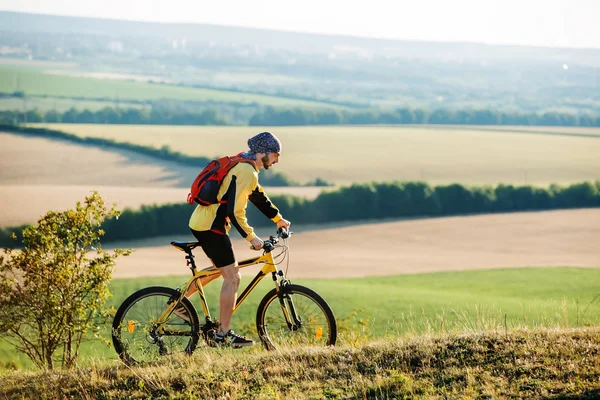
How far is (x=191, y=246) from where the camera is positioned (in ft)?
Result: 21.9

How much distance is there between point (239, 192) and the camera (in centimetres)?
625

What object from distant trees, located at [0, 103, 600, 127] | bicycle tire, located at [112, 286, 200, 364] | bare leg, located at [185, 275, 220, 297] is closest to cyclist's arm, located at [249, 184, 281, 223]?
bare leg, located at [185, 275, 220, 297]

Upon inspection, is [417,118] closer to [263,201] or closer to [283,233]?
[263,201]

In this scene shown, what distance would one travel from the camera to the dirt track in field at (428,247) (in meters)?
37.9

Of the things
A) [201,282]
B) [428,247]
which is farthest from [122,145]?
[201,282]

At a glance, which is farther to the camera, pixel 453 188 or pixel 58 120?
pixel 58 120

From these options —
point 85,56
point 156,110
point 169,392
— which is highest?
point 85,56

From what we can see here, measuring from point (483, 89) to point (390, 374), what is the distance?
170m

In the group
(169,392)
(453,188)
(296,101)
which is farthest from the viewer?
(296,101)

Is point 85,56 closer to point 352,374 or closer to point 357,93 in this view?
point 357,93

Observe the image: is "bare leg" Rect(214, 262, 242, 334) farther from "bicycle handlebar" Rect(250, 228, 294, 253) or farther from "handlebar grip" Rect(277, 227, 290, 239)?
"handlebar grip" Rect(277, 227, 290, 239)

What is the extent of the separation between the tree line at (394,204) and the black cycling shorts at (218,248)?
38478mm

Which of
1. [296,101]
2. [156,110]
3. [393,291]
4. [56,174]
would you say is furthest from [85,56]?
[393,291]

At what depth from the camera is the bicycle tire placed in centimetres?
679
